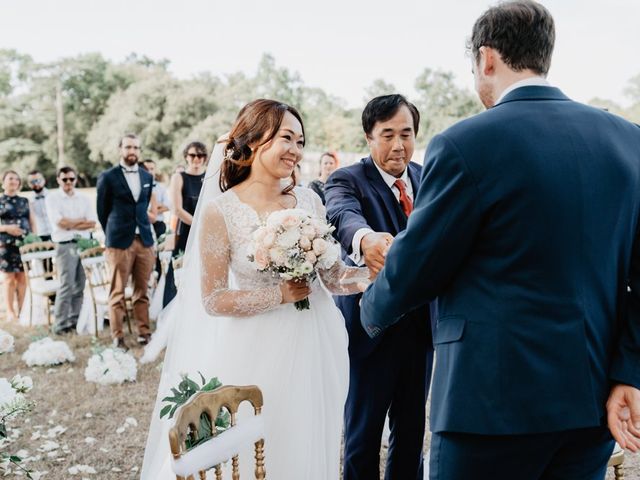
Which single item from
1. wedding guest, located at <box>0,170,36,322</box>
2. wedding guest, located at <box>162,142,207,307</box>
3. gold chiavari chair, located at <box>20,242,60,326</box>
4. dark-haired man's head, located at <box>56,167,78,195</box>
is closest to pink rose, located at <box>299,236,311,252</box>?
wedding guest, located at <box>162,142,207,307</box>

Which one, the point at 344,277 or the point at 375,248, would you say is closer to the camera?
the point at 375,248

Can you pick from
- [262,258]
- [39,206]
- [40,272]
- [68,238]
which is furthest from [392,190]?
[39,206]

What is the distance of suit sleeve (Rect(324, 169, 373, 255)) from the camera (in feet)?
8.62

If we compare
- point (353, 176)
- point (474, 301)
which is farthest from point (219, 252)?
point (474, 301)

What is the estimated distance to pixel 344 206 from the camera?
2.70 meters

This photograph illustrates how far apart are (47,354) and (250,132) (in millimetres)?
4708

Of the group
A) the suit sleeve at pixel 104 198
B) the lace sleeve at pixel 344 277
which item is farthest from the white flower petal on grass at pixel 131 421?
the lace sleeve at pixel 344 277

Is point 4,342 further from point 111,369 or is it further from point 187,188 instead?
point 187,188

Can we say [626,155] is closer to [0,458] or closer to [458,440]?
[458,440]

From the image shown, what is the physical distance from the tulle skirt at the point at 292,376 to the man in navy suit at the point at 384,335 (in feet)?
0.38

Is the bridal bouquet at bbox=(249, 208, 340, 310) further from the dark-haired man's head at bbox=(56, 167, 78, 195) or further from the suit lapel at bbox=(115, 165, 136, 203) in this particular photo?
the dark-haired man's head at bbox=(56, 167, 78, 195)

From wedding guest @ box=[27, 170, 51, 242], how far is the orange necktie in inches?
285

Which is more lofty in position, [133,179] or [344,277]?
[133,179]

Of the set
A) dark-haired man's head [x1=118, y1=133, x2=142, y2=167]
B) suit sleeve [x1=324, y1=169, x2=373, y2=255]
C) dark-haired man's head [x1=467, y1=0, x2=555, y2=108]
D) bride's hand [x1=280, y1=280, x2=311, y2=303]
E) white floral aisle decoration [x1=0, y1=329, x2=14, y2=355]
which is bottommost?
white floral aisle decoration [x1=0, y1=329, x2=14, y2=355]
